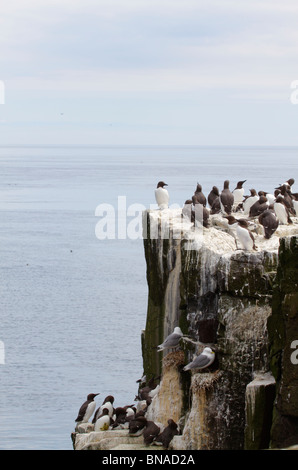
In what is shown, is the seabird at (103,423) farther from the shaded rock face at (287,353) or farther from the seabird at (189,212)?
the shaded rock face at (287,353)

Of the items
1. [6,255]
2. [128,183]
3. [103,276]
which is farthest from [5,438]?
[128,183]

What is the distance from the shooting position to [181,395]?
1709 centimetres

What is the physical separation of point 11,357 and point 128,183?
76.6 m

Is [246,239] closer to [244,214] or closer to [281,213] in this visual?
[281,213]

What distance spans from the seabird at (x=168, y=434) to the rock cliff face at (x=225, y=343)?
0.24 metres

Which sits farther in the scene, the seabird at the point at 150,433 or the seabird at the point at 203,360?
the seabird at the point at 150,433

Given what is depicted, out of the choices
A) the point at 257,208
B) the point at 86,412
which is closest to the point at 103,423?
the point at 86,412

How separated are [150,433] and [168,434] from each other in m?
0.40

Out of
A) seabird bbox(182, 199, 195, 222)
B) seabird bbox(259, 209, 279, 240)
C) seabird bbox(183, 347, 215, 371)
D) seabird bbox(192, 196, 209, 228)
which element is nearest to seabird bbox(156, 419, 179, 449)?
seabird bbox(183, 347, 215, 371)

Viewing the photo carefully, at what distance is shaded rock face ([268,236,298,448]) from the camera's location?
12.4 metres

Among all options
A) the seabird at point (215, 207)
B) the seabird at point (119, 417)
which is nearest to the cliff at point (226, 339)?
the seabird at point (119, 417)

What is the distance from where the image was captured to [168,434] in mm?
16000

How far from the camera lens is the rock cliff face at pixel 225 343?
1336 centimetres

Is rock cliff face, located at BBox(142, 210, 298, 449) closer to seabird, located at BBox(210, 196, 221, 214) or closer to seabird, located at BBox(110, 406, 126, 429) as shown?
seabird, located at BBox(110, 406, 126, 429)
